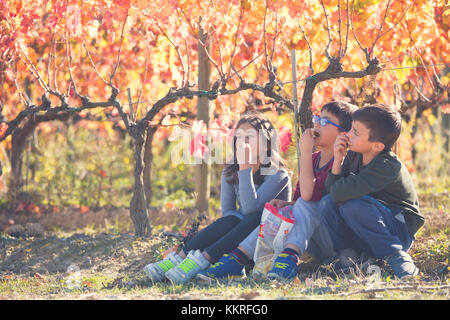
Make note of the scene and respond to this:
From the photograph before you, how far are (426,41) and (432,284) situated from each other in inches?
93.0

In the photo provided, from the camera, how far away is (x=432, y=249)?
365cm

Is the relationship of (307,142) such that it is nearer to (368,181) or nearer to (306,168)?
(306,168)

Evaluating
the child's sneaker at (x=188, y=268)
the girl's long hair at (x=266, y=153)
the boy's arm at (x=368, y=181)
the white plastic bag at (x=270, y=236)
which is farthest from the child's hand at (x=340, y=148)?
the child's sneaker at (x=188, y=268)

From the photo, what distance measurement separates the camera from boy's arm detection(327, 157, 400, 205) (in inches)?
126

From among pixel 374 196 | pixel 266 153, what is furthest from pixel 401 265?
pixel 266 153

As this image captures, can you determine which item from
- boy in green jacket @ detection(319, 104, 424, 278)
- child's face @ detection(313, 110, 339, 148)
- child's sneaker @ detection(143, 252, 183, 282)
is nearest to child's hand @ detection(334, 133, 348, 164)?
boy in green jacket @ detection(319, 104, 424, 278)

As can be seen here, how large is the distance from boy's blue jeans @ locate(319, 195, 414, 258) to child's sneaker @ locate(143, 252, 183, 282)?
0.92 metres

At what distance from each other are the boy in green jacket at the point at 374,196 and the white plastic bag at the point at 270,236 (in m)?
0.24

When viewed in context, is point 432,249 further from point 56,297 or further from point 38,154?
point 38,154

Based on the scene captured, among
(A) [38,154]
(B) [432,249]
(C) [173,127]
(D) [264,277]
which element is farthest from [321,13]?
(A) [38,154]

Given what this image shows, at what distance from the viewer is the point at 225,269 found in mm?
3326

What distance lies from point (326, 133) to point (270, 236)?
2.38 feet

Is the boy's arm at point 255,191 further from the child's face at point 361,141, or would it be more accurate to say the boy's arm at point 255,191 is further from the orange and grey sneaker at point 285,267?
the child's face at point 361,141
